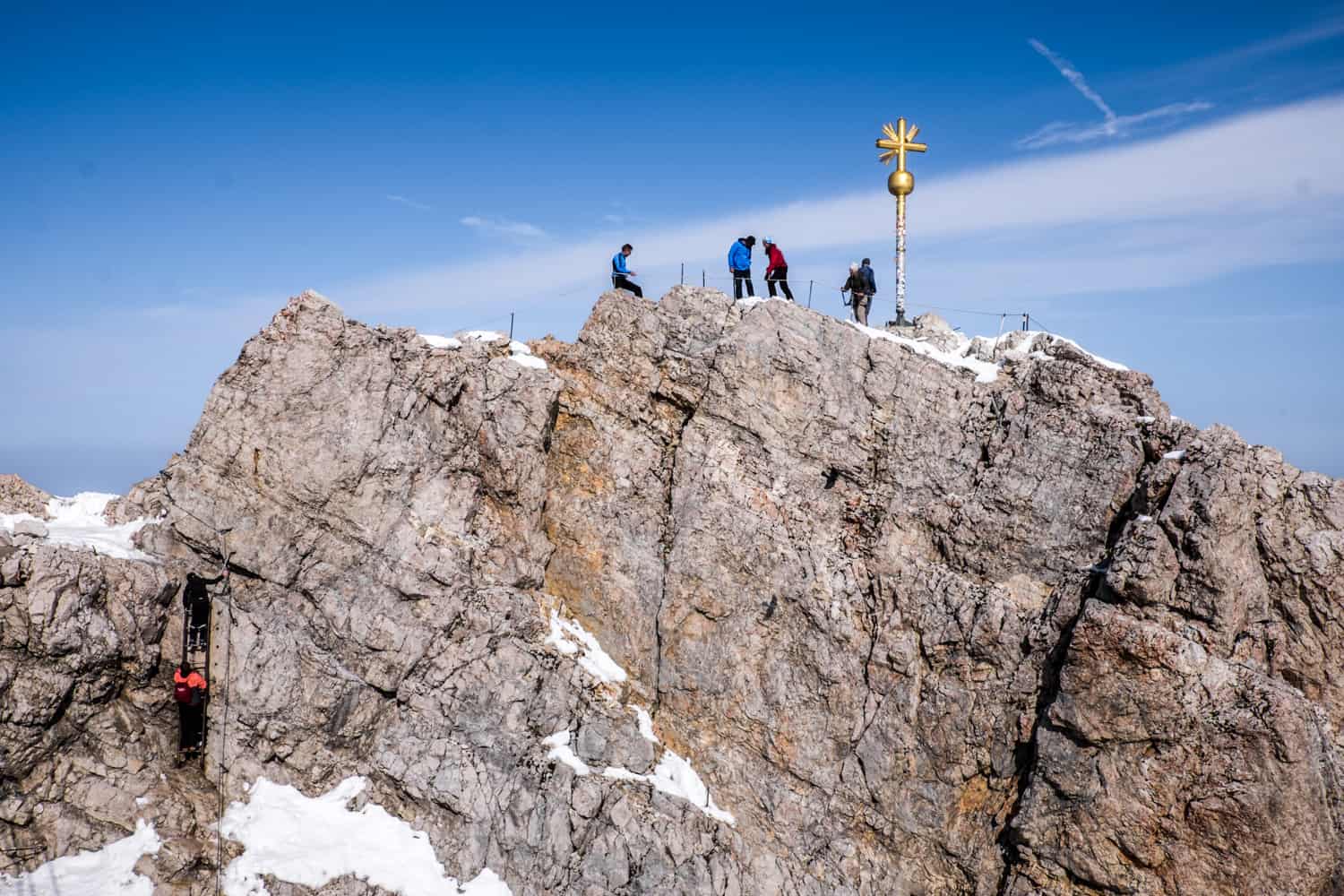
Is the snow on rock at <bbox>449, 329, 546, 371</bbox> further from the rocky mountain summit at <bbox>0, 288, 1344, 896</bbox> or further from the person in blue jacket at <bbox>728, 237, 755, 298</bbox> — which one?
the person in blue jacket at <bbox>728, 237, 755, 298</bbox>

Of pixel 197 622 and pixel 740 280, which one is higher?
pixel 740 280

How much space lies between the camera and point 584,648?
986 inches

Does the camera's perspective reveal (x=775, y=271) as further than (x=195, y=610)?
Yes

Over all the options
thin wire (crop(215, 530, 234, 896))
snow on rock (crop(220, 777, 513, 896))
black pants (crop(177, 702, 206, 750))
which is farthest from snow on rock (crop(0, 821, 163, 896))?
black pants (crop(177, 702, 206, 750))

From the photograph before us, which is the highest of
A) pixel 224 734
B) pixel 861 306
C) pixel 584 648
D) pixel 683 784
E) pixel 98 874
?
pixel 861 306

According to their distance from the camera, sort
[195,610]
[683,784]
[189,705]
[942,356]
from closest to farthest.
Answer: [189,705] < [195,610] < [683,784] < [942,356]

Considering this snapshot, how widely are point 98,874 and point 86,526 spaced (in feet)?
28.2

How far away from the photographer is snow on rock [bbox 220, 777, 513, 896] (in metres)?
21.1

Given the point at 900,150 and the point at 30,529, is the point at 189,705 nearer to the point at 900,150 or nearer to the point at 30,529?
the point at 30,529

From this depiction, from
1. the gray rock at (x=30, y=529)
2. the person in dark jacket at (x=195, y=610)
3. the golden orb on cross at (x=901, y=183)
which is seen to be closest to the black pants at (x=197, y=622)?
the person in dark jacket at (x=195, y=610)

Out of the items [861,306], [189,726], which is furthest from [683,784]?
[861,306]

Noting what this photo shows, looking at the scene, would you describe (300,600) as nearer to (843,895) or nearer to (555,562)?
(555,562)

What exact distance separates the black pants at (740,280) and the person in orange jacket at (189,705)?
61.7 feet

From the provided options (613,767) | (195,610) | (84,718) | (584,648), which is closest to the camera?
(84,718)
